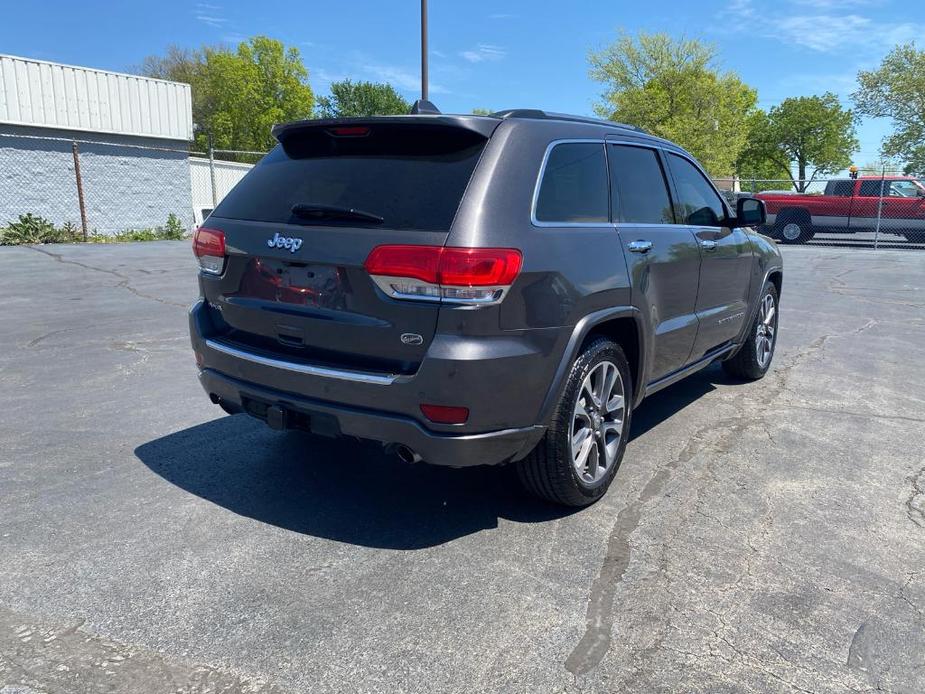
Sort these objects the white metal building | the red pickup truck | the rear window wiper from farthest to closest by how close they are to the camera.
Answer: the red pickup truck
the white metal building
the rear window wiper

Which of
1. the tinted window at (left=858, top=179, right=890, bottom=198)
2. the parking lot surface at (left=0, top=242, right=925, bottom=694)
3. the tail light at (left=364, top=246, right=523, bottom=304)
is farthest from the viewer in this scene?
the tinted window at (left=858, top=179, right=890, bottom=198)

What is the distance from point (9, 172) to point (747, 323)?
1975cm

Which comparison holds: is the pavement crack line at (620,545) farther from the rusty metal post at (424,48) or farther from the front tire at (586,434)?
the rusty metal post at (424,48)

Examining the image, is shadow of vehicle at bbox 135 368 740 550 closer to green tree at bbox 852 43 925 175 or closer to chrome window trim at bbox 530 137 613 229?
chrome window trim at bbox 530 137 613 229

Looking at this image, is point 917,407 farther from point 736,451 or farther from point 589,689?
point 589,689

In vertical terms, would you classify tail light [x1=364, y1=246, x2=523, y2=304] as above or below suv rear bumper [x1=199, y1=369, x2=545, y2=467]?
above

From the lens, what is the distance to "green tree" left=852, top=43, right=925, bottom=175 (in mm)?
41781

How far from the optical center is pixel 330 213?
10.4ft

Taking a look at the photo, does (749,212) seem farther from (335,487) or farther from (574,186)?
(335,487)

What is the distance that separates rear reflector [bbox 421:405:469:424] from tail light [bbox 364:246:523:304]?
0.42 metres

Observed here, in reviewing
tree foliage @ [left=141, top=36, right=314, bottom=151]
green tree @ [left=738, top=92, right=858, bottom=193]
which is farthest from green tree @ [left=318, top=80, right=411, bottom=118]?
green tree @ [left=738, top=92, right=858, bottom=193]

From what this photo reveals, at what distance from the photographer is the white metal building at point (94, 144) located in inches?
747

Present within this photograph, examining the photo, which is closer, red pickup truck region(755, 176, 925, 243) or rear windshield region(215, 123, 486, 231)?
rear windshield region(215, 123, 486, 231)

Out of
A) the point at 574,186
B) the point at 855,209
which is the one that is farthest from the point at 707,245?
the point at 855,209
